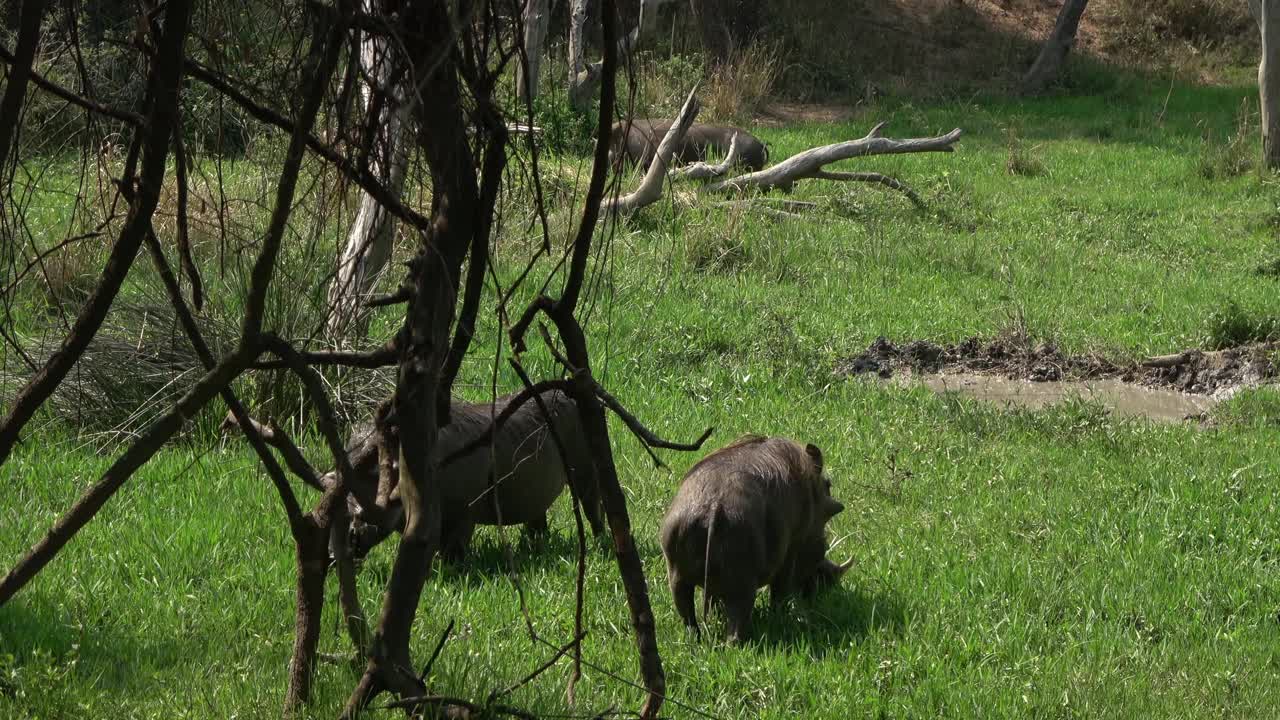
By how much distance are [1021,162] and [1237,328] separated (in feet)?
24.2

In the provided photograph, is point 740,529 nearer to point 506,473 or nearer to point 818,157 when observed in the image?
point 506,473

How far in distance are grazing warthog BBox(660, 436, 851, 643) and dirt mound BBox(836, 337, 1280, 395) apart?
13.1 feet

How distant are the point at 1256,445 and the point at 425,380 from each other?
248 inches

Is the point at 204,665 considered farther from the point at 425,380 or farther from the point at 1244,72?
the point at 1244,72

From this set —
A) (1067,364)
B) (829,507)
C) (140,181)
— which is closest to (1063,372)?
(1067,364)

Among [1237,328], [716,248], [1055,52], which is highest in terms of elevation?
[1055,52]

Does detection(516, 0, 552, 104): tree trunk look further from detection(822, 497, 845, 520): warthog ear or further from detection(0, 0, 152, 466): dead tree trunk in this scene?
detection(822, 497, 845, 520): warthog ear

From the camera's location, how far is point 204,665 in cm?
427

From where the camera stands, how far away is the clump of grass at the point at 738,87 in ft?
66.7

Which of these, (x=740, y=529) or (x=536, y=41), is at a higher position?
(x=536, y=41)

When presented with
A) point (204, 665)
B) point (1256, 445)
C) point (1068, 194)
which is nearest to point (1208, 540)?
point (1256, 445)

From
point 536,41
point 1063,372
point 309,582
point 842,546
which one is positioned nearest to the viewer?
point 309,582

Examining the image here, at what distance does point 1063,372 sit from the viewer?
9.48 meters

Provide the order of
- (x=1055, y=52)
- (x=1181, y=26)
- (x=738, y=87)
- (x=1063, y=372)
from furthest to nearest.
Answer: (x=1181, y=26)
(x=1055, y=52)
(x=738, y=87)
(x=1063, y=372)
